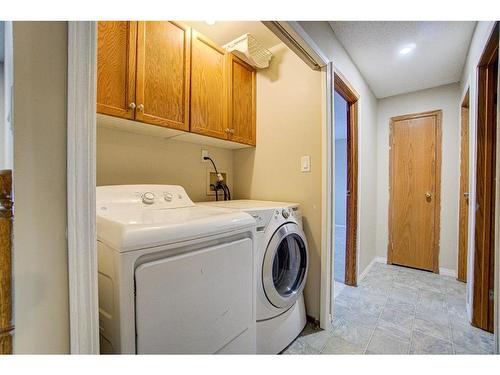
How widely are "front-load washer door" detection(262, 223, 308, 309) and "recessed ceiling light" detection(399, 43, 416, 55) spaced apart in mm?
A: 1899

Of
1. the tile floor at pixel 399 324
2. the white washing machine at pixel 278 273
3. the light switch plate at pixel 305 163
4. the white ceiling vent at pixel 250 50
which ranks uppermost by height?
the white ceiling vent at pixel 250 50

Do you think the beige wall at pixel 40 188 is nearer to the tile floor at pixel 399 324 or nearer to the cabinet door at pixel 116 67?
the cabinet door at pixel 116 67

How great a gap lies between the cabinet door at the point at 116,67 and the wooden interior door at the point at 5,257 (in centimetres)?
81

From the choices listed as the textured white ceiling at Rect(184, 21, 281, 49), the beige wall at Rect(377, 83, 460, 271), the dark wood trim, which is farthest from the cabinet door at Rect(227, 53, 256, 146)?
the beige wall at Rect(377, 83, 460, 271)

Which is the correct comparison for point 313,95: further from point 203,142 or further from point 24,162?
point 24,162

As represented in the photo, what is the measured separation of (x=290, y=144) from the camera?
1777 millimetres

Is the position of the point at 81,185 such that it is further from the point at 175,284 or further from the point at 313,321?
the point at 313,321

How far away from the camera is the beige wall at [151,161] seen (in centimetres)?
138

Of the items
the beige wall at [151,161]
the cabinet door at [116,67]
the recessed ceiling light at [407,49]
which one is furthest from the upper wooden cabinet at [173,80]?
the recessed ceiling light at [407,49]

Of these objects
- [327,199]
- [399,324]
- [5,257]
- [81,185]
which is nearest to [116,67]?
[81,185]

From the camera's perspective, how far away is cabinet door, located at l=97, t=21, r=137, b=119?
1.09 meters

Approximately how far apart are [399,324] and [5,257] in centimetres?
220

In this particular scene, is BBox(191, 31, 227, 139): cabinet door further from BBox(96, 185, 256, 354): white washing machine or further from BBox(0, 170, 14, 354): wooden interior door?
BBox(0, 170, 14, 354): wooden interior door

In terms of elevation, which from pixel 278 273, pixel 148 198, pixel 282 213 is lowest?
pixel 278 273
